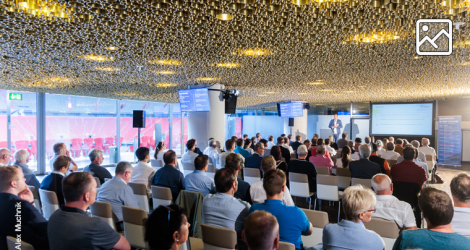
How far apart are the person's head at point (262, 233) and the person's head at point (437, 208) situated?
1137mm

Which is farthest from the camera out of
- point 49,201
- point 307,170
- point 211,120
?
point 211,120

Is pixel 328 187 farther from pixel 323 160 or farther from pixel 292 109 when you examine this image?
pixel 292 109

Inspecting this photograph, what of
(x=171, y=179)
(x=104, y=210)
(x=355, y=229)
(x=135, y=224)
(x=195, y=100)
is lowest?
(x=135, y=224)

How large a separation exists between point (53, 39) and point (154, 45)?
4.85 feet

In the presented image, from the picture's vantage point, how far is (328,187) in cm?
532

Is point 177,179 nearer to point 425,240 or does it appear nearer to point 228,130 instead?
point 425,240

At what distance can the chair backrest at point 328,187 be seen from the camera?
526cm

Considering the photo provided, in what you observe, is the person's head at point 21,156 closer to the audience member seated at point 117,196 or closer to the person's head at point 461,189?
the audience member seated at point 117,196

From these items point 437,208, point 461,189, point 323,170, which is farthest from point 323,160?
point 437,208

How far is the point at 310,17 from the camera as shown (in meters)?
3.56

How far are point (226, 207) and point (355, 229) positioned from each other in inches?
45.7

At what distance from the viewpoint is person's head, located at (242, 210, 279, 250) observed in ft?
5.10

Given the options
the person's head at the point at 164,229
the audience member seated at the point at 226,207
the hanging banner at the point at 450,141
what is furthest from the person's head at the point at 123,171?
the hanging banner at the point at 450,141

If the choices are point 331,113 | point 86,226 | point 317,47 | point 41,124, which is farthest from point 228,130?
point 86,226
